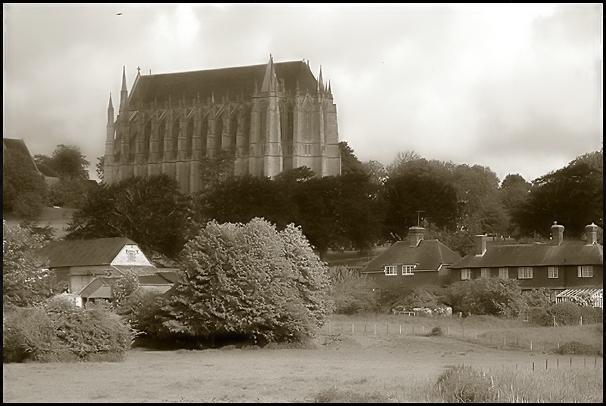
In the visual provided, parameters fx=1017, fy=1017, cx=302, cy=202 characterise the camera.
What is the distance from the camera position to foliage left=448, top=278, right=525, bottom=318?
53.9 m

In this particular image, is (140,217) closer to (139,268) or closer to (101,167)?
(139,268)

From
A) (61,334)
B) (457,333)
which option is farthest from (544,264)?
(61,334)

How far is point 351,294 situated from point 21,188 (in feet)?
103

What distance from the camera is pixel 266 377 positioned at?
28297 mm

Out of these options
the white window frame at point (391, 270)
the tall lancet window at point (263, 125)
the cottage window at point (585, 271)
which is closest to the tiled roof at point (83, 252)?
the white window frame at point (391, 270)

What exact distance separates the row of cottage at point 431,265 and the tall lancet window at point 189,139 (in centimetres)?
6585

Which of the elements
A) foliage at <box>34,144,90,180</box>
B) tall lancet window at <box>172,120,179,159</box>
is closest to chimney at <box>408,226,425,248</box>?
foliage at <box>34,144,90,180</box>

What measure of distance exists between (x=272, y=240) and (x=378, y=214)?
4555cm

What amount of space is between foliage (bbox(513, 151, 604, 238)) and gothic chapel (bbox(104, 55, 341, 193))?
4924 centimetres

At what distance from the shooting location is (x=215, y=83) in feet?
Answer: 463

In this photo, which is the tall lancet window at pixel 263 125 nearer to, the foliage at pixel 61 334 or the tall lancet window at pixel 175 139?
the tall lancet window at pixel 175 139

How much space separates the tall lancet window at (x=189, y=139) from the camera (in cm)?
13662

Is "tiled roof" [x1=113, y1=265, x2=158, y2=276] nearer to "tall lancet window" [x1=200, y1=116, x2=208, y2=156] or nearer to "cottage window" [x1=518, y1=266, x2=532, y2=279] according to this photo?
"cottage window" [x1=518, y1=266, x2=532, y2=279]

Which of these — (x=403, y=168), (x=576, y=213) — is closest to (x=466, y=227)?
(x=403, y=168)
